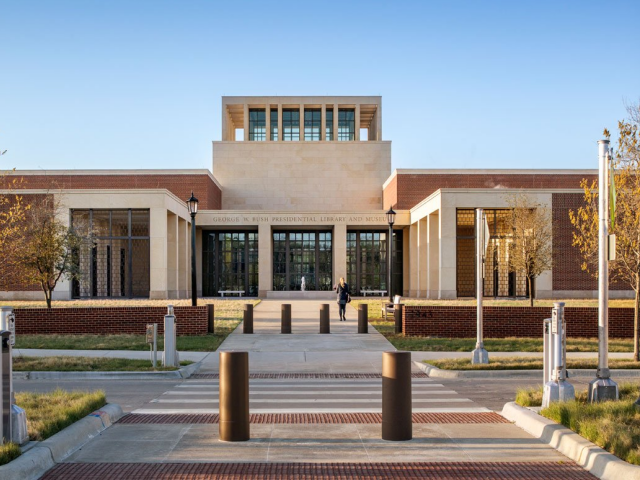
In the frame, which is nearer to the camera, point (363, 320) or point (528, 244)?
point (363, 320)

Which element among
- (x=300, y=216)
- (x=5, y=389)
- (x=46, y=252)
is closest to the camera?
(x=5, y=389)

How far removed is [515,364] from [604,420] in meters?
7.59

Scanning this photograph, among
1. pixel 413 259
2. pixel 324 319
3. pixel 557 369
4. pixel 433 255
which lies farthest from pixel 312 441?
pixel 413 259

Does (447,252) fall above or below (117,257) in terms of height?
above

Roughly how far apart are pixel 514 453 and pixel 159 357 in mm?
11187

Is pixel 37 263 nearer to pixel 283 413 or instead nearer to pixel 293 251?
pixel 283 413

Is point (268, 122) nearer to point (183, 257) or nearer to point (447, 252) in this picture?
point (183, 257)

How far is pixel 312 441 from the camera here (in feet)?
25.7

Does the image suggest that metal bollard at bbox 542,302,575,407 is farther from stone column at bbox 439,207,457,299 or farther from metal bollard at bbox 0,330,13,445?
stone column at bbox 439,207,457,299

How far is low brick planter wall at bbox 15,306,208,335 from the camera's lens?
875 inches

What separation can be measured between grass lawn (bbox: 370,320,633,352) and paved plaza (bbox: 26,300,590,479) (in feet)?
19.0

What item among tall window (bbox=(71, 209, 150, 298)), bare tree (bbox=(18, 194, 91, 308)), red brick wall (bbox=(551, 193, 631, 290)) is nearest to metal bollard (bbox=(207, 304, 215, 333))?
bare tree (bbox=(18, 194, 91, 308))

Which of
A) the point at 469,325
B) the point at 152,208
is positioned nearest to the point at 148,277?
the point at 152,208

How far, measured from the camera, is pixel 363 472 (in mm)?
6594
